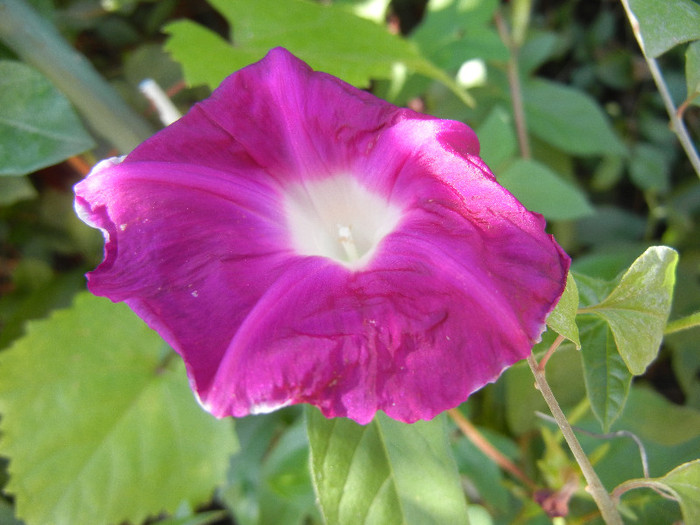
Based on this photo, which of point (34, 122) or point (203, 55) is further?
point (203, 55)

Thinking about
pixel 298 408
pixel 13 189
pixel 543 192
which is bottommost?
pixel 298 408

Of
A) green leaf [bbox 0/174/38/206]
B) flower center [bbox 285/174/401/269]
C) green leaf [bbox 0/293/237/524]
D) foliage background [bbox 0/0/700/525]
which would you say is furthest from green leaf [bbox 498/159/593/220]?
green leaf [bbox 0/174/38/206]

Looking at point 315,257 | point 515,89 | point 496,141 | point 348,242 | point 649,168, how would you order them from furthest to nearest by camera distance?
→ point 649,168
point 515,89
point 496,141
point 348,242
point 315,257

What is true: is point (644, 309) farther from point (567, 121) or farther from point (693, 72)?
point (567, 121)

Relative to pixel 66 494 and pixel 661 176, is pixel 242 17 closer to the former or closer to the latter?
pixel 66 494

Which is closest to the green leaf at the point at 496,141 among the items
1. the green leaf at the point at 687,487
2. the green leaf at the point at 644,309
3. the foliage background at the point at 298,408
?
the foliage background at the point at 298,408

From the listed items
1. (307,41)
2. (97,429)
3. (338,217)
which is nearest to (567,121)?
(307,41)

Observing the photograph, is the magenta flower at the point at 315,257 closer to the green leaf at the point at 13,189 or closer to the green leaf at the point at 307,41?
the green leaf at the point at 307,41
